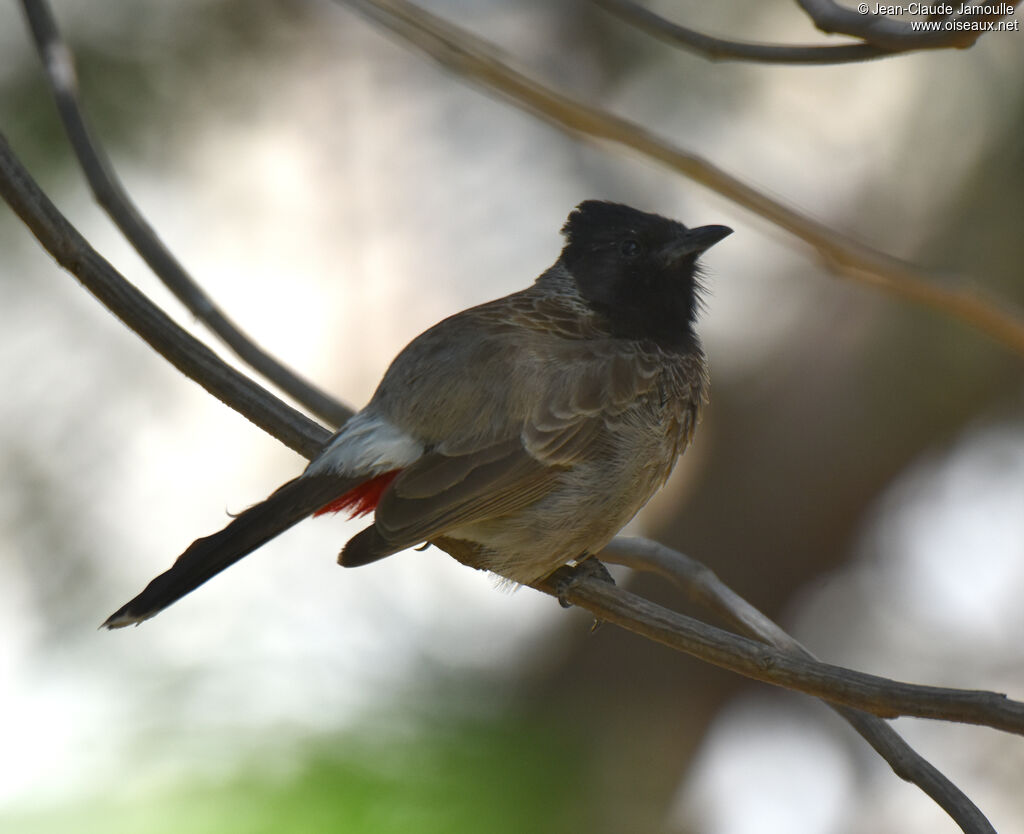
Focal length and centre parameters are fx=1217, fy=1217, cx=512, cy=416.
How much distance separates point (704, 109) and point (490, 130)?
1.01 m

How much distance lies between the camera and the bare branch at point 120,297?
210 centimetres

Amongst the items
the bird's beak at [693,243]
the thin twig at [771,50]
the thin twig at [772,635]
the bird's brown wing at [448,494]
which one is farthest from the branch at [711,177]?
the bird's beak at [693,243]

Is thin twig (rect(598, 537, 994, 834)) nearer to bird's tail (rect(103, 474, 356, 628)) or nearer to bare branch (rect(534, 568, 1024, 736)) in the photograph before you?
bare branch (rect(534, 568, 1024, 736))

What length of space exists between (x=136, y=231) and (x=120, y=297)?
743 millimetres

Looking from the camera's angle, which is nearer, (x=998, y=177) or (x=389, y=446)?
(x=389, y=446)

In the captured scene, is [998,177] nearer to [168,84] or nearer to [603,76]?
[603,76]

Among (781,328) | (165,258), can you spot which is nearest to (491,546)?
(165,258)

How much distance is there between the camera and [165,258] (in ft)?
9.36

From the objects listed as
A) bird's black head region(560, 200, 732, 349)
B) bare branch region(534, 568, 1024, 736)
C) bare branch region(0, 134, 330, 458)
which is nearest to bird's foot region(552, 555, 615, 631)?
bare branch region(534, 568, 1024, 736)

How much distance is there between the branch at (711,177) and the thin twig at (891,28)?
338 mm

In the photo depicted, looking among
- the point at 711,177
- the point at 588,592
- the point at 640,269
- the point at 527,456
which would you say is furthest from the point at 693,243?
the point at 588,592

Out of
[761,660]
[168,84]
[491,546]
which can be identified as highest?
[168,84]

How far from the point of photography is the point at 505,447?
9.28 ft

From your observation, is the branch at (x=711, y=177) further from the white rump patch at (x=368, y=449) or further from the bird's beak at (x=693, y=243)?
the bird's beak at (x=693, y=243)
